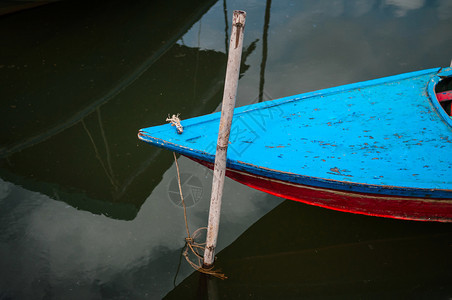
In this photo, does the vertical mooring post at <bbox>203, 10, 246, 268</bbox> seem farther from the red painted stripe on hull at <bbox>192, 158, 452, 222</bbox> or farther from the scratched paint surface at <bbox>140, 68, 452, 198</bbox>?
the red painted stripe on hull at <bbox>192, 158, 452, 222</bbox>

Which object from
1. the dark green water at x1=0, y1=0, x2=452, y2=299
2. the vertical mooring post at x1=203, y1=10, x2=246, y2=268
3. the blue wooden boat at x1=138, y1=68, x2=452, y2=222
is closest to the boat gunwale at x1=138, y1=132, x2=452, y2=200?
the blue wooden boat at x1=138, y1=68, x2=452, y2=222

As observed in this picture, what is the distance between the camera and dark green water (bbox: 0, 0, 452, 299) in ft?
11.1

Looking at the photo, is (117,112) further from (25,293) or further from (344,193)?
(344,193)

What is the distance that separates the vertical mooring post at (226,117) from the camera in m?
2.61

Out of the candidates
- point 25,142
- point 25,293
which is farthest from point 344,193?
point 25,142

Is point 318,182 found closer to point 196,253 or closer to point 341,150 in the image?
point 341,150

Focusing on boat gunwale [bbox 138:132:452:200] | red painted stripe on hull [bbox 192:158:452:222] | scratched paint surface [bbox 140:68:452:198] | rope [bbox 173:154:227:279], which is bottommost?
rope [bbox 173:154:227:279]

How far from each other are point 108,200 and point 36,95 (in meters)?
2.65

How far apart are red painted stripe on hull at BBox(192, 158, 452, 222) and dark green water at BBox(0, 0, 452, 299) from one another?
0.40m

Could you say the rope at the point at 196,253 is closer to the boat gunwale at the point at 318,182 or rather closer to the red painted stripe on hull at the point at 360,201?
the boat gunwale at the point at 318,182

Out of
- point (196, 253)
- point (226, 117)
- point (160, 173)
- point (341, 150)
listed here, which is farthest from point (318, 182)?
point (160, 173)

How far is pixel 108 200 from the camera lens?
404 centimetres

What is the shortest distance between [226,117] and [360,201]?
1527mm

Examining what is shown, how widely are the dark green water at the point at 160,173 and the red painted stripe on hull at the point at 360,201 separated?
15.9 inches
